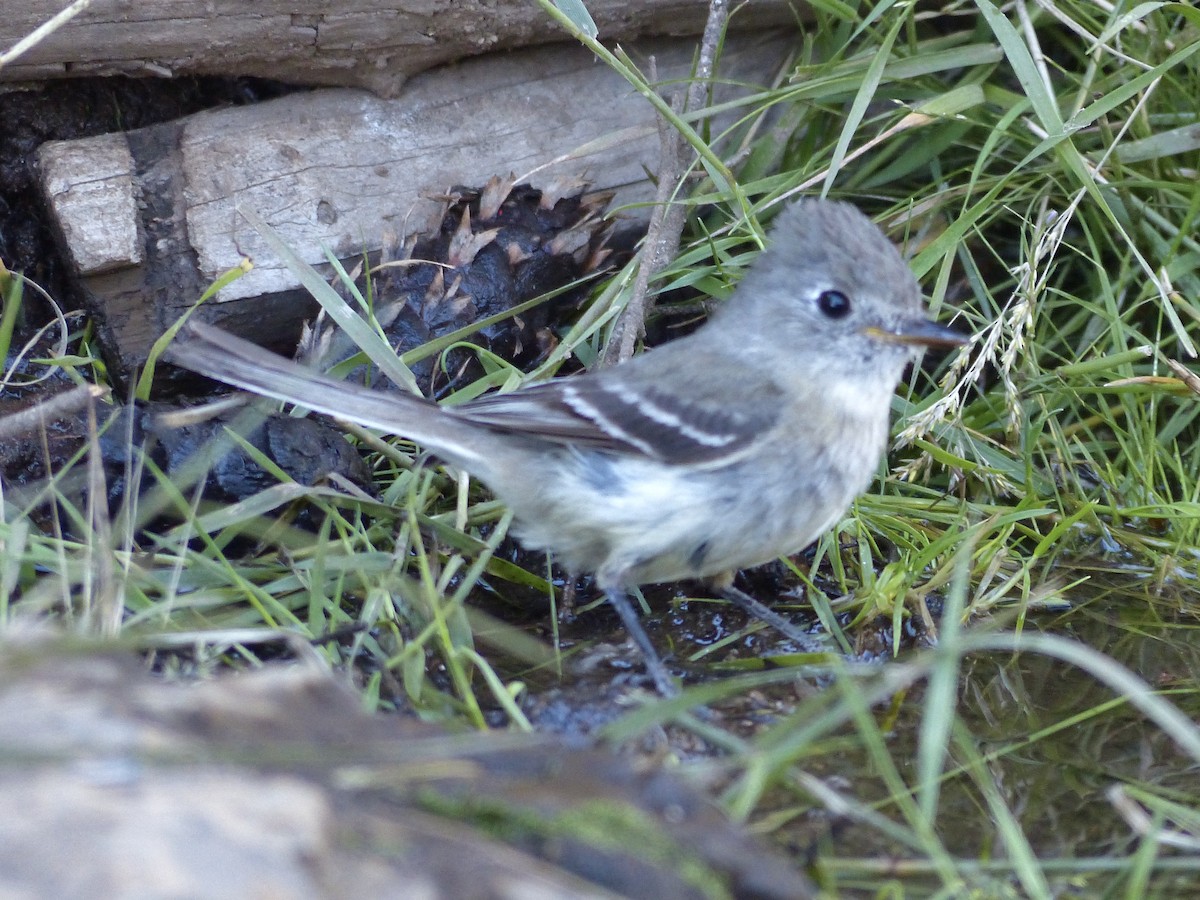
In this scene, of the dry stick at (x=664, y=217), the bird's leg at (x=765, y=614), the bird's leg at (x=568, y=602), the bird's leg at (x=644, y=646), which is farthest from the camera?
the dry stick at (x=664, y=217)

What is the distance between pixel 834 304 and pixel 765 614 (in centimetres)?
100

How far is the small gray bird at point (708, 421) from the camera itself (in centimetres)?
355

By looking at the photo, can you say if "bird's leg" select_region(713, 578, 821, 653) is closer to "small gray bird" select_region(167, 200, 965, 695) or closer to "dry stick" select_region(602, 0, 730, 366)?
"small gray bird" select_region(167, 200, 965, 695)

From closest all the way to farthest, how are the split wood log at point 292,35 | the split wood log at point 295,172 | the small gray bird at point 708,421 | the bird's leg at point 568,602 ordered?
1. the small gray bird at point 708,421
2. the bird's leg at point 568,602
3. the split wood log at point 292,35
4. the split wood log at point 295,172

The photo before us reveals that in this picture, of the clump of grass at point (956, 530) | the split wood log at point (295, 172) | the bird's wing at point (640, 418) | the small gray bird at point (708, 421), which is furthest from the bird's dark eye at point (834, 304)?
the split wood log at point (295, 172)

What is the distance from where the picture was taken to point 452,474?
435 centimetres

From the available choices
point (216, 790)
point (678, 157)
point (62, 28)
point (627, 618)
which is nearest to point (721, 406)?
point (627, 618)

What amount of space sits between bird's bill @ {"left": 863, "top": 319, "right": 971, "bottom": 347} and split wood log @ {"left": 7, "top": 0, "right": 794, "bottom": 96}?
207 cm

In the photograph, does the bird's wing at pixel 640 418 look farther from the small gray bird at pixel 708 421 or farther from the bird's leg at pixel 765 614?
the bird's leg at pixel 765 614

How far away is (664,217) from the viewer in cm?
467

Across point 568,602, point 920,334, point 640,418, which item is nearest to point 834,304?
point 920,334

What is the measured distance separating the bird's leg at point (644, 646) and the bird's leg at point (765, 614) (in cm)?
39

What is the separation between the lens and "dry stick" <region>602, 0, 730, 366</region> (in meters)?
4.58

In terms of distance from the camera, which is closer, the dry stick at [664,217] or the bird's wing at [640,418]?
the bird's wing at [640,418]
